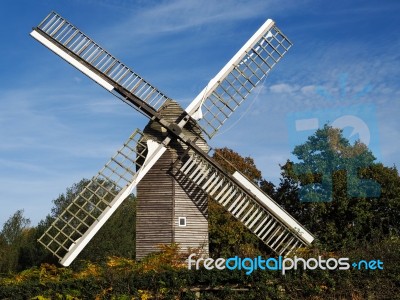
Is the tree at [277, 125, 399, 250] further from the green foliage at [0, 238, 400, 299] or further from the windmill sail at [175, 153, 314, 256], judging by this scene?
the green foliage at [0, 238, 400, 299]

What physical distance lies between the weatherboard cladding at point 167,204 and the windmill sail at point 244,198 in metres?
Answer: 0.33

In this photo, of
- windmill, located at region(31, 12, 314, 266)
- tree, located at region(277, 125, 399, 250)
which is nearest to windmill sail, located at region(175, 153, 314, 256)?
windmill, located at region(31, 12, 314, 266)

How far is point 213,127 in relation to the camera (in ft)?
48.7

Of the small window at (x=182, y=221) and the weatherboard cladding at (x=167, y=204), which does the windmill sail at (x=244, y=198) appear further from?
the small window at (x=182, y=221)

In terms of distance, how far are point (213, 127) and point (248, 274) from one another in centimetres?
457

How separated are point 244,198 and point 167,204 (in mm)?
1999

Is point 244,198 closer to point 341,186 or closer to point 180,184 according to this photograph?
point 180,184

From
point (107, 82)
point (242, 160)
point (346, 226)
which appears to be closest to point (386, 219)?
point (346, 226)

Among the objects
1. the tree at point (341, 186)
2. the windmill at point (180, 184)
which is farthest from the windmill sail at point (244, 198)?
the tree at point (341, 186)

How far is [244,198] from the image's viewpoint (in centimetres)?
1461

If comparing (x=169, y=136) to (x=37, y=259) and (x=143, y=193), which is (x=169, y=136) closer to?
(x=143, y=193)

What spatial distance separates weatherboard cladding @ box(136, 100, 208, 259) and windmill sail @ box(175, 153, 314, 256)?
334 mm

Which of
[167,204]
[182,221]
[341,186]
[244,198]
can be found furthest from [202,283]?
[341,186]

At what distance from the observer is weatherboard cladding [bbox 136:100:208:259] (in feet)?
47.2
